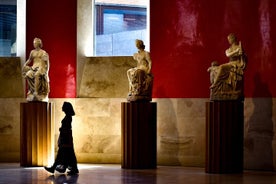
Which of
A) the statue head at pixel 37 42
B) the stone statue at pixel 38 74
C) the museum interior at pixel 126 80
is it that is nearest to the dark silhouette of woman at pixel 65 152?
the museum interior at pixel 126 80

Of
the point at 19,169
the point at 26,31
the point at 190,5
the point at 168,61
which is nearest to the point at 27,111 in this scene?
the point at 19,169

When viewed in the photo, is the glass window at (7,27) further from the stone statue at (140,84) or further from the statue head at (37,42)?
the stone statue at (140,84)

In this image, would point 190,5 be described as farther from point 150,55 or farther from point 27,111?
point 27,111

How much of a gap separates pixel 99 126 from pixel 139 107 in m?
1.86

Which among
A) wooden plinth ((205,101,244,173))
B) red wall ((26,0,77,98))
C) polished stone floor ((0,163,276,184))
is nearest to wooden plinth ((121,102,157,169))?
polished stone floor ((0,163,276,184))

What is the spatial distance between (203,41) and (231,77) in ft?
5.84

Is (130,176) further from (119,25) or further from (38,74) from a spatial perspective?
(119,25)

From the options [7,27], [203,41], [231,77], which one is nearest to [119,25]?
[203,41]

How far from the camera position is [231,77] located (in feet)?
39.1

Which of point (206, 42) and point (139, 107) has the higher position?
point (206, 42)

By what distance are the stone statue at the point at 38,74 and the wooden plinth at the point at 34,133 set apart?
0.63 feet

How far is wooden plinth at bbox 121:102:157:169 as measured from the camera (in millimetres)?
12680

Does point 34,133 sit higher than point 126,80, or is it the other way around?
point 126,80

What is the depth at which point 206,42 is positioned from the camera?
13.4m
